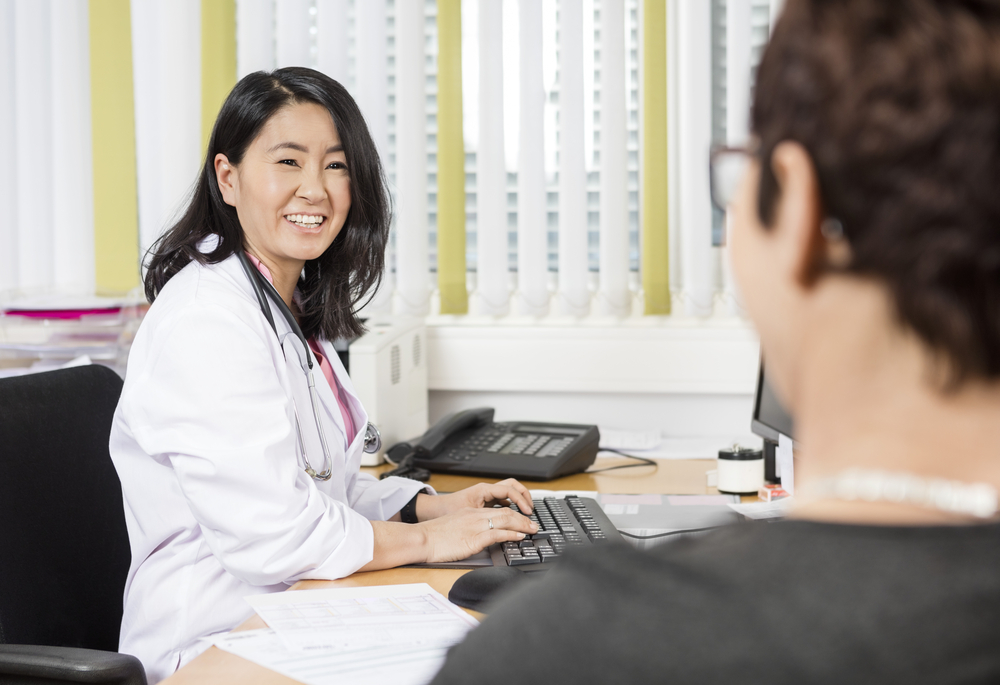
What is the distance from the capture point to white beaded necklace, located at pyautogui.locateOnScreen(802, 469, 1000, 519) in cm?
41

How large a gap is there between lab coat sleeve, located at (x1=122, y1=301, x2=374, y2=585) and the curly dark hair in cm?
84

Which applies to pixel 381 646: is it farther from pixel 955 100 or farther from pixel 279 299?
pixel 955 100

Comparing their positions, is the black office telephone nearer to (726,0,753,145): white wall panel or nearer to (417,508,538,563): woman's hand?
(417,508,538,563): woman's hand

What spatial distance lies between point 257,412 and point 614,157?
1.37 metres

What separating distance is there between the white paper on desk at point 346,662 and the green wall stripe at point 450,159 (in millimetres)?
1464

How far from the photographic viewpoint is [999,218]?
38 cm

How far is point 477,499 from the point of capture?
56.1 inches

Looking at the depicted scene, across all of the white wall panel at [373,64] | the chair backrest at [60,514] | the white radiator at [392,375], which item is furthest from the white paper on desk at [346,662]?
the white wall panel at [373,64]

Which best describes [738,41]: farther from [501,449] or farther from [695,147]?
[501,449]

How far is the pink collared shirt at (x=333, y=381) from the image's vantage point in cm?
142

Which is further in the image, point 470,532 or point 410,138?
point 410,138

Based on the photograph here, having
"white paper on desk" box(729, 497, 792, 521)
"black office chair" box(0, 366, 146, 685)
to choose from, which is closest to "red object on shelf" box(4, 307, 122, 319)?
"black office chair" box(0, 366, 146, 685)

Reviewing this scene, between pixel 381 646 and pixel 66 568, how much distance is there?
0.63 m

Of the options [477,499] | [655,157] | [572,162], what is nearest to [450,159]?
[572,162]
